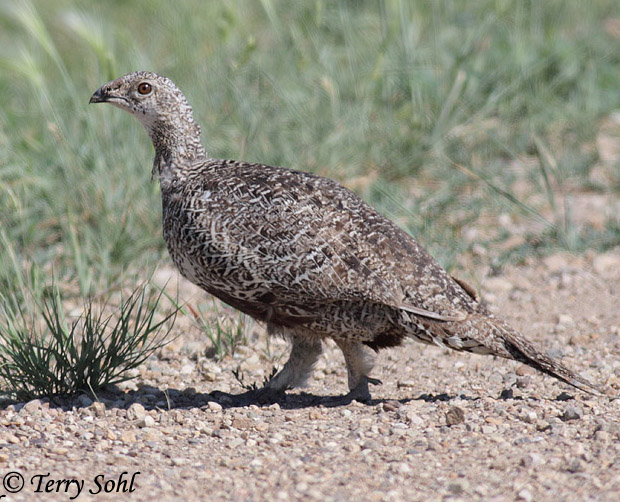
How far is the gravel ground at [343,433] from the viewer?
11.9 ft

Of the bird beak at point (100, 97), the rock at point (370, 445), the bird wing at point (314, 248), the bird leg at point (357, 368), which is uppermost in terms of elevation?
the bird beak at point (100, 97)

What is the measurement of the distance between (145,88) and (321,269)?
1587mm

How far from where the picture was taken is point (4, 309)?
4836mm

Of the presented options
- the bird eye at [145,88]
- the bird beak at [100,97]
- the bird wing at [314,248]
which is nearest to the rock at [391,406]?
the bird wing at [314,248]

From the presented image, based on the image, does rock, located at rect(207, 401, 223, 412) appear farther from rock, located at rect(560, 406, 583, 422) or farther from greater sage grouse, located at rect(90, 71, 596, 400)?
rock, located at rect(560, 406, 583, 422)

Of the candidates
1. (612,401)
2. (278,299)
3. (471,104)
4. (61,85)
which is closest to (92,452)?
(278,299)

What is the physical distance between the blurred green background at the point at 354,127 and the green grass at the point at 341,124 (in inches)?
0.8

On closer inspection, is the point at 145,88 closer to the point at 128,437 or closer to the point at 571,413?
the point at 128,437

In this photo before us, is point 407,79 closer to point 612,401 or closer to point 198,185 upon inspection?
point 198,185

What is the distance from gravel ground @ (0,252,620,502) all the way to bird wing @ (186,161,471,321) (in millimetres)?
603

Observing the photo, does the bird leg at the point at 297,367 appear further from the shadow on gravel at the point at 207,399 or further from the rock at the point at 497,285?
the rock at the point at 497,285

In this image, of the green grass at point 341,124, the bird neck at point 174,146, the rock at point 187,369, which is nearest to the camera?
the bird neck at point 174,146

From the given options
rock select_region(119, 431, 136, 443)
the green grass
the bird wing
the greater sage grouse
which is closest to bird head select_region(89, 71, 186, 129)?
the greater sage grouse

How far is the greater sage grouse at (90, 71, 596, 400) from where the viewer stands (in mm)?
4441
